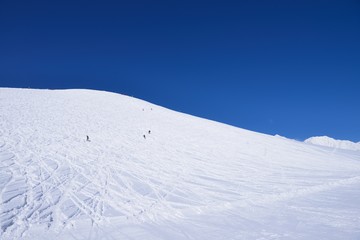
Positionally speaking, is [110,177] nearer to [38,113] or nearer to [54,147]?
[54,147]

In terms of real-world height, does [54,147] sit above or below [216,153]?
→ below

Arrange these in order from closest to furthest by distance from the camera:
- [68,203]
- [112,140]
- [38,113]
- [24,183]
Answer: [68,203] < [24,183] < [112,140] < [38,113]

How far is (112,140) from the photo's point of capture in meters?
18.8

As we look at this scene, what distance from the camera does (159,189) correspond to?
32.4ft

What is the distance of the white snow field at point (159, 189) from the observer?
6367 millimetres

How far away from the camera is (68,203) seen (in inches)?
302

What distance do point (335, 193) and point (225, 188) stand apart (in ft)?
14.4

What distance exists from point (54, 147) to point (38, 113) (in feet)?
41.3

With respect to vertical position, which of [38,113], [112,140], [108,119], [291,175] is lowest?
[291,175]

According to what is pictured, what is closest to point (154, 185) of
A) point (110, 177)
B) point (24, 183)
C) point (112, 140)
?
point (110, 177)

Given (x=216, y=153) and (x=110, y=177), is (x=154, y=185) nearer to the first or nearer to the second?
(x=110, y=177)

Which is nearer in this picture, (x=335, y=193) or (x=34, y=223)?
(x=34, y=223)

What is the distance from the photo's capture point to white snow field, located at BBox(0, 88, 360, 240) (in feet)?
20.9

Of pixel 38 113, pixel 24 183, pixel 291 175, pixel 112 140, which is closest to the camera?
pixel 24 183
